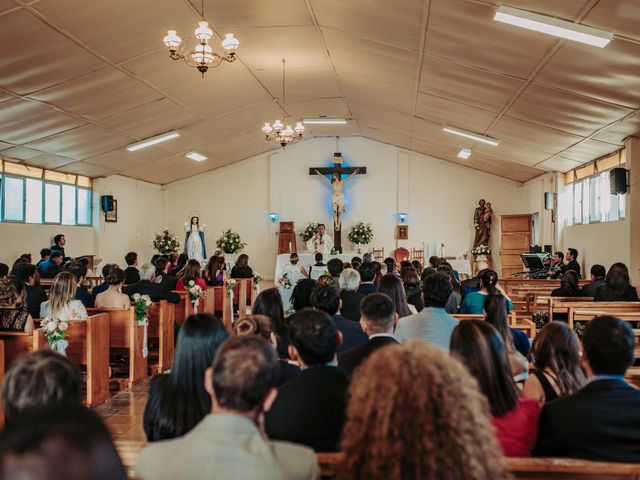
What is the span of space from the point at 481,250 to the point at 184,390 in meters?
15.4

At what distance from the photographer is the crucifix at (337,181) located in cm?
1778

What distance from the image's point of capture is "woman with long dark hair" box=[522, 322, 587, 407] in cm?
271

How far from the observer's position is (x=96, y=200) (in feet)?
50.3

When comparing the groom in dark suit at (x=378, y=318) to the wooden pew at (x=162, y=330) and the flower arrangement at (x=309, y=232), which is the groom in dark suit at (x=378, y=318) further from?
the flower arrangement at (x=309, y=232)

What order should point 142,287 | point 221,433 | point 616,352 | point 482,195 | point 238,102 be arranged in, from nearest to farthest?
point 221,433, point 616,352, point 142,287, point 238,102, point 482,195

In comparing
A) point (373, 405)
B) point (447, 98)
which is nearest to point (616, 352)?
point (373, 405)

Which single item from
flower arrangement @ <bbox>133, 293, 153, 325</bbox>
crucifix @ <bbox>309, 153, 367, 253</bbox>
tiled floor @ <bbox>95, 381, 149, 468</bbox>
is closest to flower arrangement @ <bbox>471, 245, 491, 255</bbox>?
crucifix @ <bbox>309, 153, 367, 253</bbox>

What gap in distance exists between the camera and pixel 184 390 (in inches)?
103

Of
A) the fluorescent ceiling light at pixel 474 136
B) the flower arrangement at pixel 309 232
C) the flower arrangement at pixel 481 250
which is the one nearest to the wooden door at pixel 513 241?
the flower arrangement at pixel 481 250

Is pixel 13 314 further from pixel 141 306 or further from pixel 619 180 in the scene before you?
pixel 619 180

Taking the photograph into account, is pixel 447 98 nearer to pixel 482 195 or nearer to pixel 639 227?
pixel 639 227

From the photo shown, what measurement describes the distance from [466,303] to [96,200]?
11707 millimetres

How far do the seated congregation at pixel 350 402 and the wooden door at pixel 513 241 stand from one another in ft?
40.6

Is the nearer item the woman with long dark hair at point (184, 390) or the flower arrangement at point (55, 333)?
the woman with long dark hair at point (184, 390)
